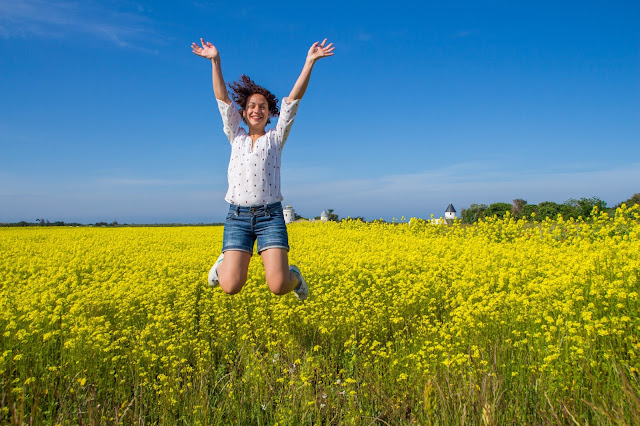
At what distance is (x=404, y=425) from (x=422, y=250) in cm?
535

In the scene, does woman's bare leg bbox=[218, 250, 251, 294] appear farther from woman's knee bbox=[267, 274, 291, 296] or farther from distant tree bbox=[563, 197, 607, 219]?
distant tree bbox=[563, 197, 607, 219]

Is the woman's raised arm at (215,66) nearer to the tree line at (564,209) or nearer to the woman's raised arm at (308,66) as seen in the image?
the woman's raised arm at (308,66)

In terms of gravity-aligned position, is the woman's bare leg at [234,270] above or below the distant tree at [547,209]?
below

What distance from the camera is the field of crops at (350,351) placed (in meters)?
2.81

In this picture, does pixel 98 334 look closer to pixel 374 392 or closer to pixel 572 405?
pixel 374 392

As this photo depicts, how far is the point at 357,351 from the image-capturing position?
4.16 meters

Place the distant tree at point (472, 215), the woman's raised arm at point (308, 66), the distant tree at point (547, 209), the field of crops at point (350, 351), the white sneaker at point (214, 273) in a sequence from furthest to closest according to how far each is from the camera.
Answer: the distant tree at point (472, 215) < the distant tree at point (547, 209) < the white sneaker at point (214, 273) < the woman's raised arm at point (308, 66) < the field of crops at point (350, 351)

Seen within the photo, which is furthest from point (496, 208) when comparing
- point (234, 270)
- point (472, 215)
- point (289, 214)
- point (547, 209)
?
point (234, 270)

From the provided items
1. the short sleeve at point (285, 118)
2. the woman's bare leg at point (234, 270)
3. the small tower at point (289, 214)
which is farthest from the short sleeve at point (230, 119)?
the small tower at point (289, 214)

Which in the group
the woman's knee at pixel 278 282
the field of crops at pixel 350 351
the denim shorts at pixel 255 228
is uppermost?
the denim shorts at pixel 255 228

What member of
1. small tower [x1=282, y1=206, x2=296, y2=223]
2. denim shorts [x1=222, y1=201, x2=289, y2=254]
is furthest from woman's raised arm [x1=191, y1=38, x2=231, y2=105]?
small tower [x1=282, y1=206, x2=296, y2=223]

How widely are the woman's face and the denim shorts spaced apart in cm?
79

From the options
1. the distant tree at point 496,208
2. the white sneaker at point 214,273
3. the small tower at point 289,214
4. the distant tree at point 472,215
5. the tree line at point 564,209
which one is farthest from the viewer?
the small tower at point 289,214

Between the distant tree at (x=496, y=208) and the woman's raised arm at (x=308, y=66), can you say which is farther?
the distant tree at (x=496, y=208)
